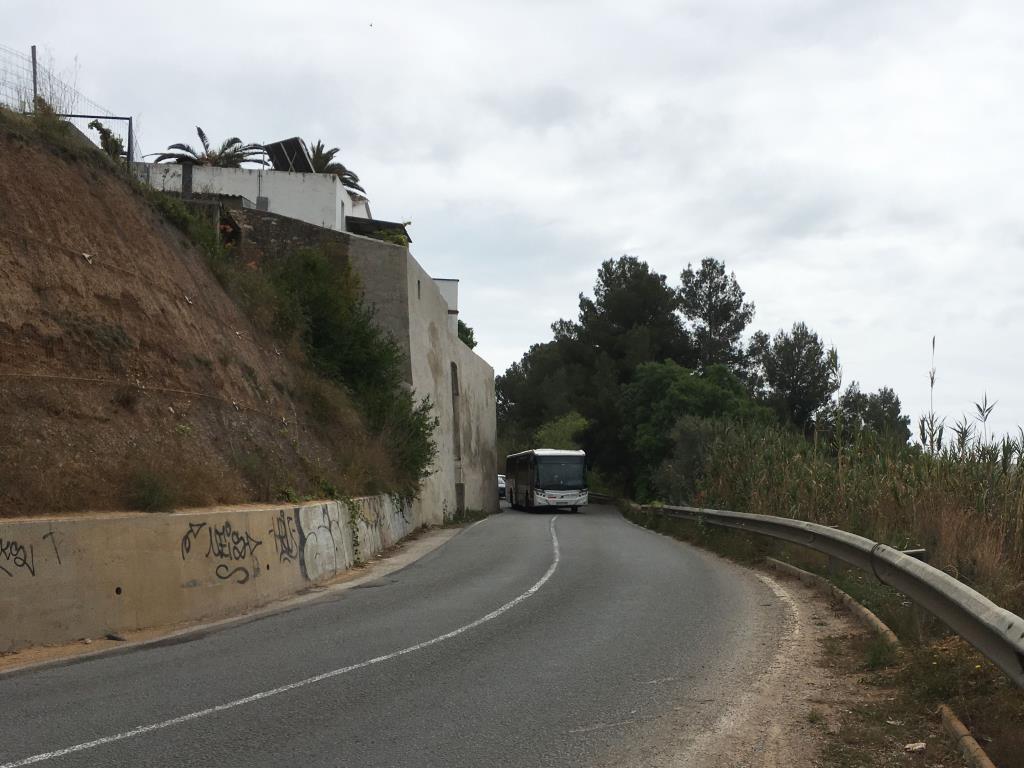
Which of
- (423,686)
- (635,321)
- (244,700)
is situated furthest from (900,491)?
(635,321)

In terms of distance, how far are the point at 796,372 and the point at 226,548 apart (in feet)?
217

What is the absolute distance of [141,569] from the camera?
38.4 feet

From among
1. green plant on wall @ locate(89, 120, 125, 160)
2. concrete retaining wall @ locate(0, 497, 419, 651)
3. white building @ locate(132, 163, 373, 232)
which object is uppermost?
white building @ locate(132, 163, 373, 232)

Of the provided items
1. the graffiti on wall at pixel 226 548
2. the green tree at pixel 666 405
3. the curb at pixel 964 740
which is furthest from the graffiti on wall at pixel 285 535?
the green tree at pixel 666 405

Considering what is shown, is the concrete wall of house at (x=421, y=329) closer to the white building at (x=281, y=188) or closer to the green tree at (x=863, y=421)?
the white building at (x=281, y=188)

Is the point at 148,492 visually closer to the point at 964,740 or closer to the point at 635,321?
the point at 964,740

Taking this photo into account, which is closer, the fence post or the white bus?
the fence post

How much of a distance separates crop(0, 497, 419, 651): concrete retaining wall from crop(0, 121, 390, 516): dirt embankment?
37.1 inches

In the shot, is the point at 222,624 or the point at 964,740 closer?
the point at 964,740

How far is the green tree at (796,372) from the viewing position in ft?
233

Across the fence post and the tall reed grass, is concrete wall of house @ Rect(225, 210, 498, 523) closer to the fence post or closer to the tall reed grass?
the fence post

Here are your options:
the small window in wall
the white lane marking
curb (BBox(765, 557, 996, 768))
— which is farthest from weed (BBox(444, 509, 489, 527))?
the white lane marking

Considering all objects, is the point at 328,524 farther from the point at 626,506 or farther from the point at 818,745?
the point at 626,506

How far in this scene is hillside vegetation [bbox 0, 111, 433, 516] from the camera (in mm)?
13555
